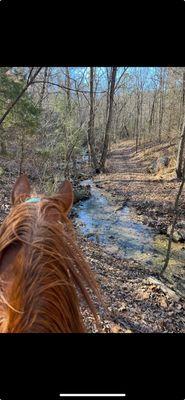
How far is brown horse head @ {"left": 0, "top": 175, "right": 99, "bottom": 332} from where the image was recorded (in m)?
0.70

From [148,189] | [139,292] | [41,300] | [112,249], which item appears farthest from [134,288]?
[148,189]

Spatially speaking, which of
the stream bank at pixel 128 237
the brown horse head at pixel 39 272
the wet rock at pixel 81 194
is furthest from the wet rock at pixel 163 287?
the wet rock at pixel 81 194

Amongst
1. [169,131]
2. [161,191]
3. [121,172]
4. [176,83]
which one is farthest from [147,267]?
[169,131]

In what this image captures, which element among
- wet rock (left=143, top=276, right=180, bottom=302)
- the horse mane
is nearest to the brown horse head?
the horse mane

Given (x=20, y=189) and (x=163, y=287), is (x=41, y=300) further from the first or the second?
(x=163, y=287)

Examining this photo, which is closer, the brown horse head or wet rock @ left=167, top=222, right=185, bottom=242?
the brown horse head

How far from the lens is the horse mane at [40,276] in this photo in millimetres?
694

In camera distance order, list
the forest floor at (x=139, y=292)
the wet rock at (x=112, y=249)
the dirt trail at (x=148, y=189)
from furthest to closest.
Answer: the dirt trail at (x=148, y=189) < the wet rock at (x=112, y=249) < the forest floor at (x=139, y=292)

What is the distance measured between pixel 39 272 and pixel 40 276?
1 centimetres

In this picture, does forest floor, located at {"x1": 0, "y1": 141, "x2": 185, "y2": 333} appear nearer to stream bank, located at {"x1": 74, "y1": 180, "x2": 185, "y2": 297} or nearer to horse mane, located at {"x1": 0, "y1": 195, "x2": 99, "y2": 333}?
stream bank, located at {"x1": 74, "y1": 180, "x2": 185, "y2": 297}

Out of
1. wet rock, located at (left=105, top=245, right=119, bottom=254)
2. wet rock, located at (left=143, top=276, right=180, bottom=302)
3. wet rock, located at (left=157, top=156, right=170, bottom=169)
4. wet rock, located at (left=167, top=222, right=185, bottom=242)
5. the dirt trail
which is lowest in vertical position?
wet rock, located at (left=143, top=276, right=180, bottom=302)

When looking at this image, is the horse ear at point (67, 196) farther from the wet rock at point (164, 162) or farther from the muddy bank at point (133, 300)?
the wet rock at point (164, 162)

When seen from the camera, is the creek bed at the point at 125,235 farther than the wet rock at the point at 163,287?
Yes

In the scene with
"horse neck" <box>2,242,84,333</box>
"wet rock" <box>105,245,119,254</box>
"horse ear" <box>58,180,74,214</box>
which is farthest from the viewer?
"wet rock" <box>105,245,119,254</box>
